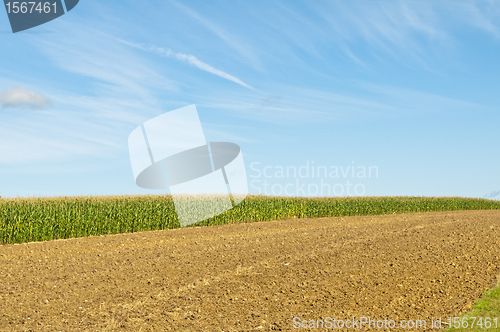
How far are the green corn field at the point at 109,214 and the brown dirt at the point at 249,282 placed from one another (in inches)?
213

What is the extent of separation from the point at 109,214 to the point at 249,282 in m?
13.8

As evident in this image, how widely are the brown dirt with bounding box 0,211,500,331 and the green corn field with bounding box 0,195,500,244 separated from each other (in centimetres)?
540

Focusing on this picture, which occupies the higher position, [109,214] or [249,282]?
[249,282]

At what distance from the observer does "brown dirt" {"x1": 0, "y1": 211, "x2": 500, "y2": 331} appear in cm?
740

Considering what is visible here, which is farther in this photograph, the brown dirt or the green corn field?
the green corn field

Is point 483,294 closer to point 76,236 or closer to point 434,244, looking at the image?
point 434,244

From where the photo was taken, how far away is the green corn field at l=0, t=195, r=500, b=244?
18.1 m

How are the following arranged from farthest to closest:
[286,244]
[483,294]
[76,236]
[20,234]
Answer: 1. [76,236]
2. [20,234]
3. [286,244]
4. [483,294]

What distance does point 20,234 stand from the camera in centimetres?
1792

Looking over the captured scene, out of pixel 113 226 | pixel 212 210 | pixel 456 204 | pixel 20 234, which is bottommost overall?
pixel 456 204

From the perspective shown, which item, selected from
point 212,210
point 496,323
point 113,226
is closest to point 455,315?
point 496,323

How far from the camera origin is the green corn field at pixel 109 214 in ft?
59.5

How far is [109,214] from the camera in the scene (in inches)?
813

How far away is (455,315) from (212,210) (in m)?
18.9
